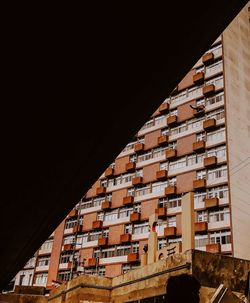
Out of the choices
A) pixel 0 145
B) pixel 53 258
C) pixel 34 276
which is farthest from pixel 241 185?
pixel 0 145

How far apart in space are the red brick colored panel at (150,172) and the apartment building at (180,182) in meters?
0.11

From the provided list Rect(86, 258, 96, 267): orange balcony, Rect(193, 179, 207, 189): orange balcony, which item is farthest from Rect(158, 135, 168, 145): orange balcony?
Rect(86, 258, 96, 267): orange balcony

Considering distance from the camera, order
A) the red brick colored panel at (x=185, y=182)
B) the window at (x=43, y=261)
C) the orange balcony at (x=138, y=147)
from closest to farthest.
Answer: the red brick colored panel at (x=185, y=182) < the orange balcony at (x=138, y=147) < the window at (x=43, y=261)

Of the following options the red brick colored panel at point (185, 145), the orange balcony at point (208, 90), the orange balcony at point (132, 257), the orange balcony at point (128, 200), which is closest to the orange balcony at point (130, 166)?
the orange balcony at point (128, 200)

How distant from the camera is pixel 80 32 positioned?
73.8 inches

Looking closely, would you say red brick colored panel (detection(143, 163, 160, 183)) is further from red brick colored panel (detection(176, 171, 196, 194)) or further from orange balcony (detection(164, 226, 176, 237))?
orange balcony (detection(164, 226, 176, 237))

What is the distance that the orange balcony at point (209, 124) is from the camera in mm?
31719

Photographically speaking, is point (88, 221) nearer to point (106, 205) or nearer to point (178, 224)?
point (106, 205)

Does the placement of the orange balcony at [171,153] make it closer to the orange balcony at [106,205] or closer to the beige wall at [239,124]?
the beige wall at [239,124]

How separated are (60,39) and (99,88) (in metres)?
0.41

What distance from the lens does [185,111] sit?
35.6 metres

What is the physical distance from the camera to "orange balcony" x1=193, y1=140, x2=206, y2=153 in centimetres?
3170

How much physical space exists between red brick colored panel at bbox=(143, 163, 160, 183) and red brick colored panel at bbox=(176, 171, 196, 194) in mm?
3210

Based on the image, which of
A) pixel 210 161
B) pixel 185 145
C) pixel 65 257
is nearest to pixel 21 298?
pixel 210 161
